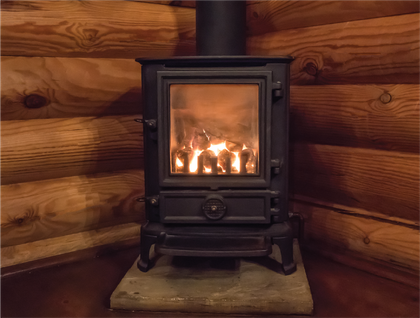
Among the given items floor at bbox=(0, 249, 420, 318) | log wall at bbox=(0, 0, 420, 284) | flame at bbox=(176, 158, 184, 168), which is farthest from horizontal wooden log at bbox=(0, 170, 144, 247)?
flame at bbox=(176, 158, 184, 168)

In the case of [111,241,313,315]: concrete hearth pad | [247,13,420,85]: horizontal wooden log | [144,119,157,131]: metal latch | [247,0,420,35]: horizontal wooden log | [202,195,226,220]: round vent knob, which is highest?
[247,0,420,35]: horizontal wooden log

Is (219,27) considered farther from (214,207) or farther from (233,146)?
(214,207)

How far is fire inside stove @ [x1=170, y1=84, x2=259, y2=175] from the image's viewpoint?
1.54 meters

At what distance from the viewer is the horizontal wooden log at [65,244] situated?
5.95ft

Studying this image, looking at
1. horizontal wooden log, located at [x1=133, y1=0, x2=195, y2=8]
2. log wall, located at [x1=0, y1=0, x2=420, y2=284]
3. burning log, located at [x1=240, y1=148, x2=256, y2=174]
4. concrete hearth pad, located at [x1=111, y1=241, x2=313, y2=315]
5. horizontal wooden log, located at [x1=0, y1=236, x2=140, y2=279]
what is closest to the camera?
concrete hearth pad, located at [x1=111, y1=241, x2=313, y2=315]

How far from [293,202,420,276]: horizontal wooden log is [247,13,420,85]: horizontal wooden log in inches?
23.2

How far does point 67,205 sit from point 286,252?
3.29 feet

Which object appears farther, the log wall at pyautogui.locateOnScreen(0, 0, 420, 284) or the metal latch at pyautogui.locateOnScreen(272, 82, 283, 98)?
the log wall at pyautogui.locateOnScreen(0, 0, 420, 284)

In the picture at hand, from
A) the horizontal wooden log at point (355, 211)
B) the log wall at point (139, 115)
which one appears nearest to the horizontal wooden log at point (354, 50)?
the log wall at point (139, 115)

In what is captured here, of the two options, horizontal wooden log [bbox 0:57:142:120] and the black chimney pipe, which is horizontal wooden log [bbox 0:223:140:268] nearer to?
horizontal wooden log [bbox 0:57:142:120]

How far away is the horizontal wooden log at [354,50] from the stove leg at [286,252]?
72 centimetres

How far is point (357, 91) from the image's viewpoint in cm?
175

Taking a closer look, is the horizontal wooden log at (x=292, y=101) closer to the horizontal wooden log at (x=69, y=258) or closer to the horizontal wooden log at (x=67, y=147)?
the horizontal wooden log at (x=67, y=147)

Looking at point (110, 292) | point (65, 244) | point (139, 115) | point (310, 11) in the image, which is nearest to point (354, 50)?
point (310, 11)
